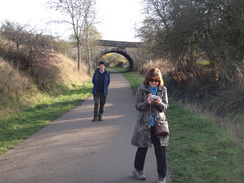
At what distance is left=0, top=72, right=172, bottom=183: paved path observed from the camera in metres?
4.61

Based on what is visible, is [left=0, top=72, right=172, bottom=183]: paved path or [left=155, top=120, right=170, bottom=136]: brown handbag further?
[left=0, top=72, right=172, bottom=183]: paved path

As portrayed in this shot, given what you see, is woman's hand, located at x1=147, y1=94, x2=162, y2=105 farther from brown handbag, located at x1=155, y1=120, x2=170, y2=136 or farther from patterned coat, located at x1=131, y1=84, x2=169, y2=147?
brown handbag, located at x1=155, y1=120, x2=170, y2=136

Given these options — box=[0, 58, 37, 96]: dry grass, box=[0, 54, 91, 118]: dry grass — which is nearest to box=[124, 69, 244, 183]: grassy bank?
box=[0, 54, 91, 118]: dry grass

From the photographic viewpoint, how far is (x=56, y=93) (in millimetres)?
16156

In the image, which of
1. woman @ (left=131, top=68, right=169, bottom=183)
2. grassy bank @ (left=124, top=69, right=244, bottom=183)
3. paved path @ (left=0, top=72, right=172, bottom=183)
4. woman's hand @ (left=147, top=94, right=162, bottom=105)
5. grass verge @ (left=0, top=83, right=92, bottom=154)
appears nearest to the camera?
woman's hand @ (left=147, top=94, right=162, bottom=105)

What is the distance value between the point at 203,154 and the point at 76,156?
249 centimetres

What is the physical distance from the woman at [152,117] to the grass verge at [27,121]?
334cm

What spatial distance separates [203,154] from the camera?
18.0ft

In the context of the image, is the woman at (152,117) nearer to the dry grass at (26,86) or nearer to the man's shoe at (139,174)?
the man's shoe at (139,174)

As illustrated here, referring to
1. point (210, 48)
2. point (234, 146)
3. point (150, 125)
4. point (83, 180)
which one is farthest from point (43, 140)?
point (210, 48)

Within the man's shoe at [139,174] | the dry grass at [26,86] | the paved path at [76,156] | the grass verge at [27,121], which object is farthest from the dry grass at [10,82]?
the man's shoe at [139,174]

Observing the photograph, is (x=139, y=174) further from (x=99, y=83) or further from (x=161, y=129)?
(x=99, y=83)

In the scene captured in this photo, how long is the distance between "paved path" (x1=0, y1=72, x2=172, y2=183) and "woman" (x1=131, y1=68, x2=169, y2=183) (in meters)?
0.40

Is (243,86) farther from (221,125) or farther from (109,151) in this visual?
(109,151)
